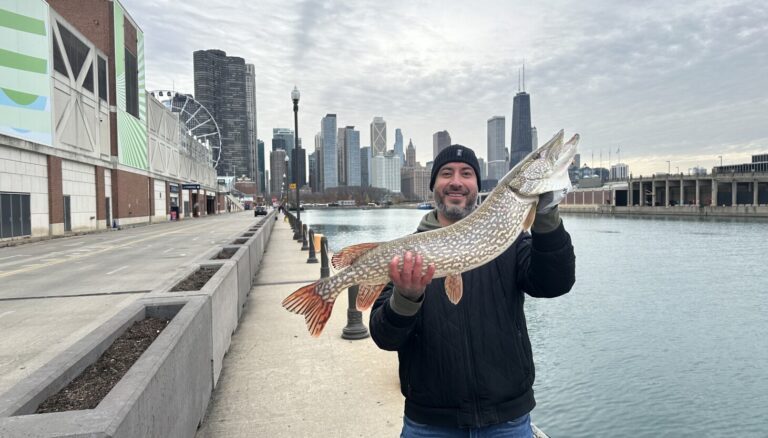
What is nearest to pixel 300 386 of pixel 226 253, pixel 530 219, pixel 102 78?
pixel 530 219

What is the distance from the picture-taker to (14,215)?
24.8 m

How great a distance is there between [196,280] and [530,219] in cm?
540

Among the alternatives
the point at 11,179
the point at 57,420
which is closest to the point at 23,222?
the point at 11,179

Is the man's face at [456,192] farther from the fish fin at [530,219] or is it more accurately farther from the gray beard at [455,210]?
the fish fin at [530,219]

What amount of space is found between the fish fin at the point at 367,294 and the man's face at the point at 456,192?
1.88 feet

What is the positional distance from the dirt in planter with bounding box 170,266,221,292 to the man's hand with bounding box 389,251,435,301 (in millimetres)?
4386

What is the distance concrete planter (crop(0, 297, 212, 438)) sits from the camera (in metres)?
2.13

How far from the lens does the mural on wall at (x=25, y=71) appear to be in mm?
24219

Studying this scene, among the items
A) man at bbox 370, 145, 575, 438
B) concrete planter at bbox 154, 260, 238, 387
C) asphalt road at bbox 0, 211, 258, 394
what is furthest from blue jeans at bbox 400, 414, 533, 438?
asphalt road at bbox 0, 211, 258, 394

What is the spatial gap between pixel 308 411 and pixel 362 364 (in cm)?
131

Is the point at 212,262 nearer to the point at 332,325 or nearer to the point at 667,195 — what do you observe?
the point at 332,325

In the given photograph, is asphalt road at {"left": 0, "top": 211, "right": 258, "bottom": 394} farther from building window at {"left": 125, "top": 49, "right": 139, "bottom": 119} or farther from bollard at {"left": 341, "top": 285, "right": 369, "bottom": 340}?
building window at {"left": 125, "top": 49, "right": 139, "bottom": 119}

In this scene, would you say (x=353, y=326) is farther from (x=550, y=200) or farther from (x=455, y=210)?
(x=550, y=200)

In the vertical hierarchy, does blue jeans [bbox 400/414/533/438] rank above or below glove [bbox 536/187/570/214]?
below
